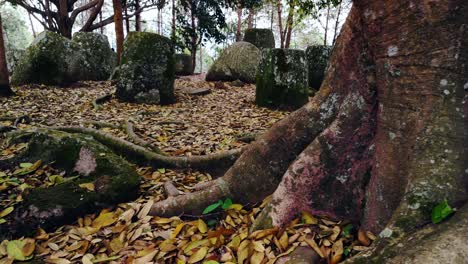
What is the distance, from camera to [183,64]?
14.0 m

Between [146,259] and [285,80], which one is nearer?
[146,259]

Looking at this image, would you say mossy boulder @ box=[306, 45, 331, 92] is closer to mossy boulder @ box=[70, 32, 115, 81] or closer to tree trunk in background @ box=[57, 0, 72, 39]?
mossy boulder @ box=[70, 32, 115, 81]

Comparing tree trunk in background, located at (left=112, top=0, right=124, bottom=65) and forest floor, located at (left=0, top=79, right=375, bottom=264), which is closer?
forest floor, located at (left=0, top=79, right=375, bottom=264)

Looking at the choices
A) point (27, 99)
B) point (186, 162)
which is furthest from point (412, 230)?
point (27, 99)

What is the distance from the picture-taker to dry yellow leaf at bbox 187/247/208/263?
6.56ft

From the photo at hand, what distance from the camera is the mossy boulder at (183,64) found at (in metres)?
13.8

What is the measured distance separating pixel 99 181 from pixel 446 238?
2.60m

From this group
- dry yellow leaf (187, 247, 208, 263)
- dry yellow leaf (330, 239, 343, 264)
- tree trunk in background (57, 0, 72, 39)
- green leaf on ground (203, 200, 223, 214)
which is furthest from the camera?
tree trunk in background (57, 0, 72, 39)

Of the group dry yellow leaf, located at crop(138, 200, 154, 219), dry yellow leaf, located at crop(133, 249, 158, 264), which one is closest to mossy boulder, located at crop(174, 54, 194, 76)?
dry yellow leaf, located at crop(138, 200, 154, 219)

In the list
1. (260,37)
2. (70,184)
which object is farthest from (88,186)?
(260,37)

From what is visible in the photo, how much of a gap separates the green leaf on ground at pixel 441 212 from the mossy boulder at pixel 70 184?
239 centimetres

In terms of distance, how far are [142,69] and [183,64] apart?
23.7ft

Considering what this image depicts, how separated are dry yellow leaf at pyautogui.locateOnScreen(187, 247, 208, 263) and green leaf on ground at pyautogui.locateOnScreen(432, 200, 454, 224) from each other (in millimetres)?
1271

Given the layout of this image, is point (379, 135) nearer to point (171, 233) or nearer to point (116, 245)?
point (171, 233)
